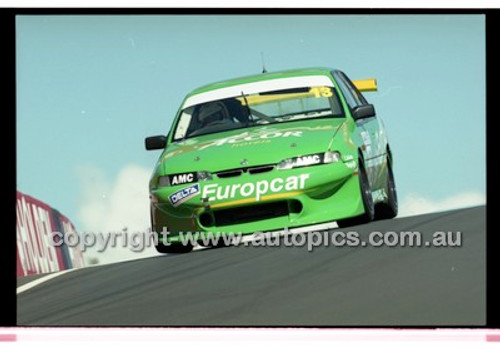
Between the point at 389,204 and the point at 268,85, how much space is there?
1.35m

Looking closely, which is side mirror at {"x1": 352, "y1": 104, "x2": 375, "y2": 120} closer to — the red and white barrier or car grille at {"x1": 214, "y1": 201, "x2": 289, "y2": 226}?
car grille at {"x1": 214, "y1": 201, "x2": 289, "y2": 226}

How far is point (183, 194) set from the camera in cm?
1055

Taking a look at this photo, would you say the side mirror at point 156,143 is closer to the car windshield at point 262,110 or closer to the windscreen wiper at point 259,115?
the car windshield at point 262,110

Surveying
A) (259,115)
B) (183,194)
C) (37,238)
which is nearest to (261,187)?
(183,194)

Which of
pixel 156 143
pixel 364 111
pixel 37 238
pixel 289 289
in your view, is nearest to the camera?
pixel 289 289

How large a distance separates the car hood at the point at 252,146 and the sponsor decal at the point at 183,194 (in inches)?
5.8

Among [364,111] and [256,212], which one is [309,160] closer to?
[256,212]

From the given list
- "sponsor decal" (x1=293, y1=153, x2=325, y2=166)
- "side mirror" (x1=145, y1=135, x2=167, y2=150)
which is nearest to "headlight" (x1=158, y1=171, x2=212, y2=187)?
"side mirror" (x1=145, y1=135, x2=167, y2=150)

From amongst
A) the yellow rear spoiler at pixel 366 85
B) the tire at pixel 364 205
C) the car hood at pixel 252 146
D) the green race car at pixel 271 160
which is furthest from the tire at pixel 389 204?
the car hood at pixel 252 146
